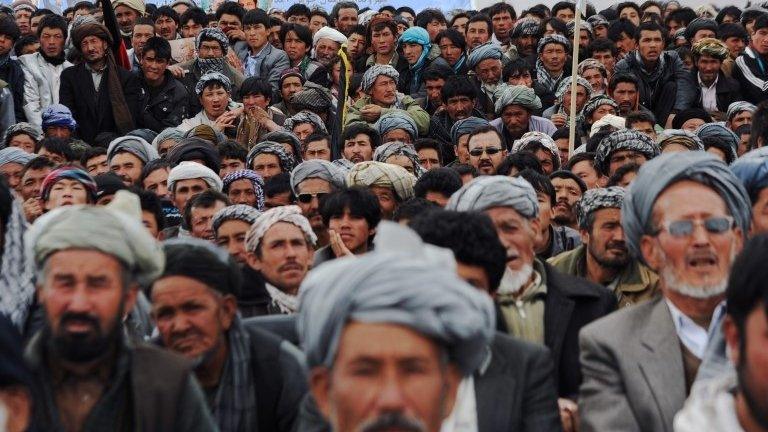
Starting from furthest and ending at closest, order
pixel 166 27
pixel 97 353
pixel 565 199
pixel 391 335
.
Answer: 1. pixel 166 27
2. pixel 565 199
3. pixel 97 353
4. pixel 391 335

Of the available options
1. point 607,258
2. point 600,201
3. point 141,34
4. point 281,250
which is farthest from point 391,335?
point 141,34

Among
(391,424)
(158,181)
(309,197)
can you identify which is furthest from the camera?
(158,181)

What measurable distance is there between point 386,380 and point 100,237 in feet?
3.93

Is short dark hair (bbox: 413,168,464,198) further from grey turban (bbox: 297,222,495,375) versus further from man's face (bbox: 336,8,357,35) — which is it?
man's face (bbox: 336,8,357,35)

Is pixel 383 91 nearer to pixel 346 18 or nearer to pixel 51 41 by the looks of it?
pixel 51 41

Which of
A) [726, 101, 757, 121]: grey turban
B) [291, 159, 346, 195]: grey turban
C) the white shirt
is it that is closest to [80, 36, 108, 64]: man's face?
[291, 159, 346, 195]: grey turban

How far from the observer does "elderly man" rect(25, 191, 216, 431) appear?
4066 millimetres

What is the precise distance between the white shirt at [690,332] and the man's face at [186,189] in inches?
216

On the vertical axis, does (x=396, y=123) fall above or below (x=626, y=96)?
above

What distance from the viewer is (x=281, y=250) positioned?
7.05 metres

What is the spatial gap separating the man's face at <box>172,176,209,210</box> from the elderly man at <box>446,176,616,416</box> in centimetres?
427

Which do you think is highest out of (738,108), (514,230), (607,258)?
(514,230)

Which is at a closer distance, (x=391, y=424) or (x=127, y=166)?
(x=391, y=424)

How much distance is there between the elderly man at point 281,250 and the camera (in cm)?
685
